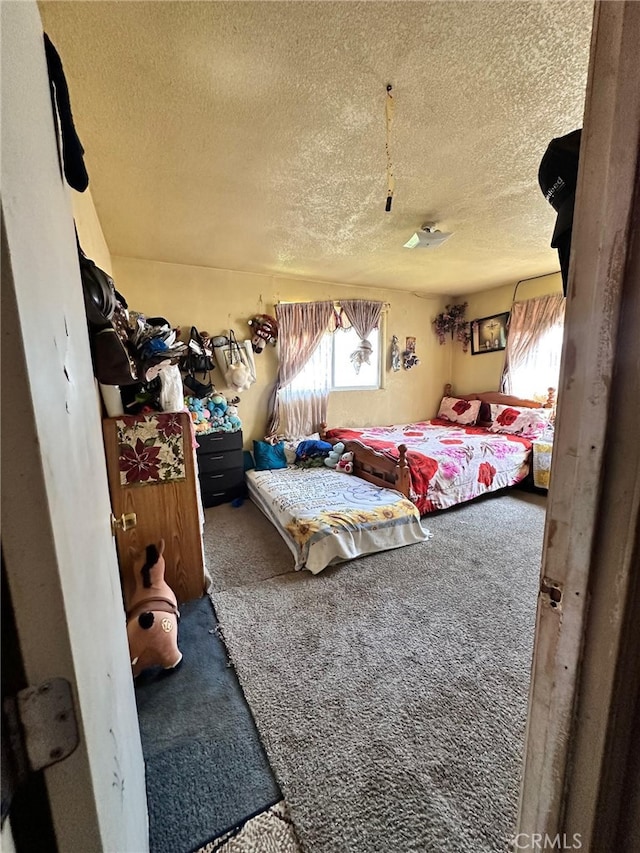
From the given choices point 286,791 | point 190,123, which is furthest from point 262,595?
point 190,123

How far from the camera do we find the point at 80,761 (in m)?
0.39

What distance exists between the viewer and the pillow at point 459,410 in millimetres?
4672

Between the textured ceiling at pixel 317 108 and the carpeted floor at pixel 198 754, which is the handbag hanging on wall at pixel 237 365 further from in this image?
the carpeted floor at pixel 198 754

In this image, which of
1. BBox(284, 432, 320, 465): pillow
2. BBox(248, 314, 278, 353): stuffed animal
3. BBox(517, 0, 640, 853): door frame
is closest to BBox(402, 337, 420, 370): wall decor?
BBox(284, 432, 320, 465): pillow

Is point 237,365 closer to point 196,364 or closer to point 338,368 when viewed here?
point 196,364

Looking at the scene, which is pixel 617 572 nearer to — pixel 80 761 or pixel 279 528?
pixel 80 761

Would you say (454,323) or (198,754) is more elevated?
(454,323)

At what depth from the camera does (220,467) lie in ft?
11.7

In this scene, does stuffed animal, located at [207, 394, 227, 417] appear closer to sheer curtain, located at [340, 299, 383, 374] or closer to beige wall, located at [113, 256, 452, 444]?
beige wall, located at [113, 256, 452, 444]

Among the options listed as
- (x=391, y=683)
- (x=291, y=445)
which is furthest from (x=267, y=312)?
(x=391, y=683)

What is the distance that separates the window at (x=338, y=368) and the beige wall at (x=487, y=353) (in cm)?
140

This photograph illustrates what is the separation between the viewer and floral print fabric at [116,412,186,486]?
6.26ft

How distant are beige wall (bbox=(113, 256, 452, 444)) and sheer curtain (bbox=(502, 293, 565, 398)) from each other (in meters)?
1.08

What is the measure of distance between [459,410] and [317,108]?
408cm
